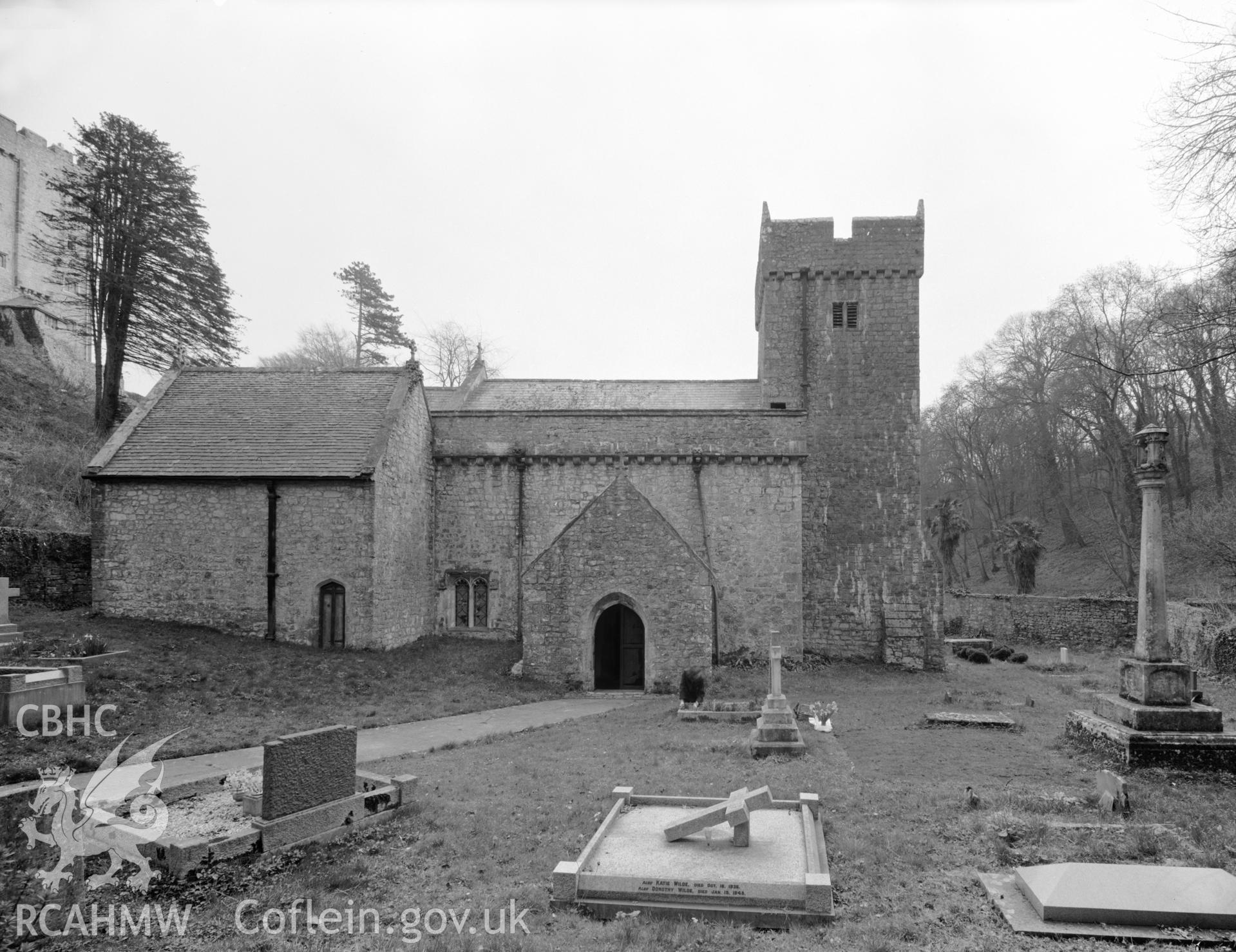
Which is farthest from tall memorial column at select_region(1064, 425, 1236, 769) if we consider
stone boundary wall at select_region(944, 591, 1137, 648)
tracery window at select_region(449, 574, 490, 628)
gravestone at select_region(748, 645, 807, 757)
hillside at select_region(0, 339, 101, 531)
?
hillside at select_region(0, 339, 101, 531)

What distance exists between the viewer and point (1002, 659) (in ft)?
83.3

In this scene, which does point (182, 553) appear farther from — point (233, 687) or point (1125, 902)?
point (1125, 902)

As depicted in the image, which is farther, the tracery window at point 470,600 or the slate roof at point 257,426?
the tracery window at point 470,600

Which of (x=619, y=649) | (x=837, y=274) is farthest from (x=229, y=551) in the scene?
(x=837, y=274)

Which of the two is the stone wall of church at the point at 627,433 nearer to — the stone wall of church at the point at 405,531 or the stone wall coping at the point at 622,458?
the stone wall coping at the point at 622,458

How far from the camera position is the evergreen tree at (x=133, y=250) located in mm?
26766

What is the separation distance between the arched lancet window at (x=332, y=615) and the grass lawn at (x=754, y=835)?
7363 mm

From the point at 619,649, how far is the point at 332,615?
7.42 meters

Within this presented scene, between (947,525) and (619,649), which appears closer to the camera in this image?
(619,649)

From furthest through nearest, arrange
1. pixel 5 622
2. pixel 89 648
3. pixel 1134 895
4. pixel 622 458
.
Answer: pixel 622 458, pixel 89 648, pixel 5 622, pixel 1134 895

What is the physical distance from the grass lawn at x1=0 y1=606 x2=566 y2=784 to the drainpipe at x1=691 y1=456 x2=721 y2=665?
4874mm

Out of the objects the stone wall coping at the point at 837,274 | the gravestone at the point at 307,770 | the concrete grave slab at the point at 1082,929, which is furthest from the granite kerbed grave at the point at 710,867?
the stone wall coping at the point at 837,274

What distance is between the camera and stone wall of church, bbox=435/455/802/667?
20156mm

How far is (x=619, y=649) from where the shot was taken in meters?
19.1
